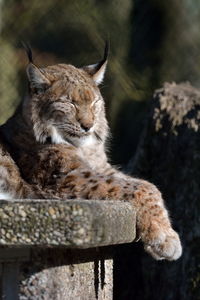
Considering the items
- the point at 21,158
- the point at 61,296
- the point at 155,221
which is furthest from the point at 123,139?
the point at 61,296

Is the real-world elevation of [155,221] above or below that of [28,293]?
below

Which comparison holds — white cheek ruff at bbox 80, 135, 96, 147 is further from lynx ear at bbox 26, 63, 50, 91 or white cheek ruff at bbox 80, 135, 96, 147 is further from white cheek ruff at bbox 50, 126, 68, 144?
lynx ear at bbox 26, 63, 50, 91

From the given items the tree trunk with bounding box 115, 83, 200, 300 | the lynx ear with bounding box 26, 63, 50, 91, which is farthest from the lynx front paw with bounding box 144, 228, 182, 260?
the tree trunk with bounding box 115, 83, 200, 300

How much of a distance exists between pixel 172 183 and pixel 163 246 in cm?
225

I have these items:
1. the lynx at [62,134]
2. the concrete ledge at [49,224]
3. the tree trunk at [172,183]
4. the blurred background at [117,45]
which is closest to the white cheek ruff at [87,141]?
the lynx at [62,134]

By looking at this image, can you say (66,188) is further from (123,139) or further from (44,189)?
(123,139)

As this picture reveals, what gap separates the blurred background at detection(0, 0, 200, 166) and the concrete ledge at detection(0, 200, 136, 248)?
12.3ft

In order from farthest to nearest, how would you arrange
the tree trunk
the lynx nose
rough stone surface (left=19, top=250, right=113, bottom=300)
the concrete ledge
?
1. the tree trunk
2. the lynx nose
3. rough stone surface (left=19, top=250, right=113, bottom=300)
4. the concrete ledge

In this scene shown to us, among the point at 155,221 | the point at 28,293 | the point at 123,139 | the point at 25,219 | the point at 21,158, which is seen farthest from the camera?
the point at 123,139

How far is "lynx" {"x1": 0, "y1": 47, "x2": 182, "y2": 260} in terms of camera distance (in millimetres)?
3146

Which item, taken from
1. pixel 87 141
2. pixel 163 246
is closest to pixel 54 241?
pixel 163 246

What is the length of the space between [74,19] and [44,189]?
3.17 m

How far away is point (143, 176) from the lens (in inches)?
194

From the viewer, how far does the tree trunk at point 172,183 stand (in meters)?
4.33
